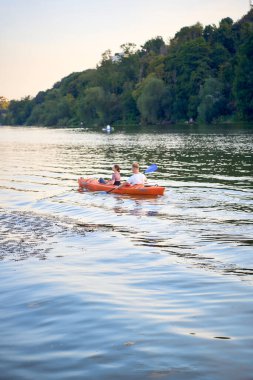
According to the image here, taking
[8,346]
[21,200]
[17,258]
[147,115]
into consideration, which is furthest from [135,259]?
[147,115]

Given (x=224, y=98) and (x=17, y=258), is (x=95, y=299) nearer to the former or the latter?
(x=17, y=258)

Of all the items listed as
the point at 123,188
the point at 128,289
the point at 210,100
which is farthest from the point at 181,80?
→ the point at 128,289

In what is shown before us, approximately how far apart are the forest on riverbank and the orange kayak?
72410mm

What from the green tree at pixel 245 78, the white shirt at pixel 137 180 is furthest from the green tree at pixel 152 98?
the white shirt at pixel 137 180

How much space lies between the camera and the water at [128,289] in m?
5.74

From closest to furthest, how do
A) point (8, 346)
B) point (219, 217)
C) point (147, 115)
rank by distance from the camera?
point (8, 346)
point (219, 217)
point (147, 115)

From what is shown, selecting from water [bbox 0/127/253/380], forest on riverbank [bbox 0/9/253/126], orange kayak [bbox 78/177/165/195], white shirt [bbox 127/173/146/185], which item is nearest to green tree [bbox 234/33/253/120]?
forest on riverbank [bbox 0/9/253/126]

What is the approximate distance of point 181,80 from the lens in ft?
365

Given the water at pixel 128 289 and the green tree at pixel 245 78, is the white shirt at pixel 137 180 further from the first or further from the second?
the green tree at pixel 245 78

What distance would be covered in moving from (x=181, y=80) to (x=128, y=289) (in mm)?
106487

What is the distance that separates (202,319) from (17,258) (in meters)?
4.92

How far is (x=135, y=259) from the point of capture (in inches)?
408

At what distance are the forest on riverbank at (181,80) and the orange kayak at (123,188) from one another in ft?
238

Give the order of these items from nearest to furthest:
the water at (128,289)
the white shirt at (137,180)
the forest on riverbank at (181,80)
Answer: the water at (128,289) → the white shirt at (137,180) → the forest on riverbank at (181,80)
